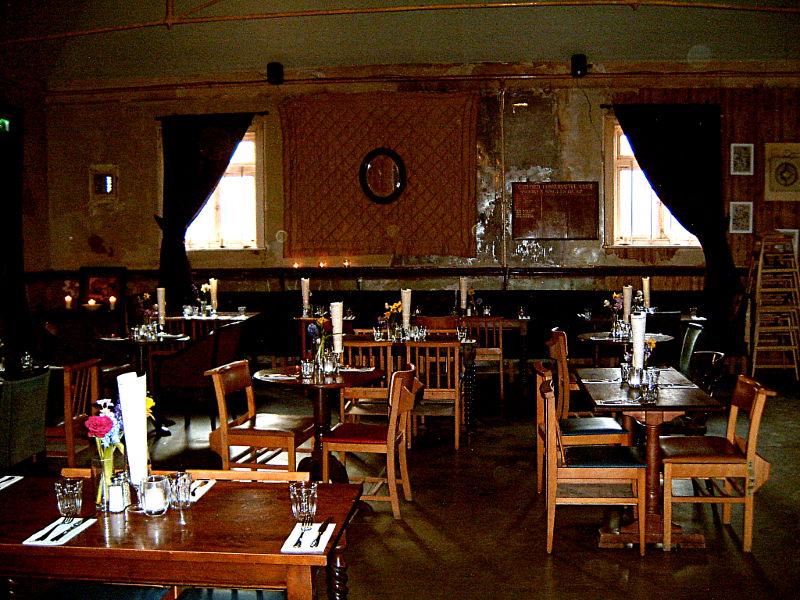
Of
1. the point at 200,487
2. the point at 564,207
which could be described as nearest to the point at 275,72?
the point at 564,207

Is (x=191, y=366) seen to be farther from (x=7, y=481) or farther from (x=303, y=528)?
(x=303, y=528)

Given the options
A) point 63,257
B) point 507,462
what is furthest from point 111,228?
point 507,462

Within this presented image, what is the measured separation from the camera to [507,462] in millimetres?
5629

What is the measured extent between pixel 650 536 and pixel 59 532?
116 inches

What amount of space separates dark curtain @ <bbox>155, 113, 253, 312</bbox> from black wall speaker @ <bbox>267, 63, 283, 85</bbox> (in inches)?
22.9

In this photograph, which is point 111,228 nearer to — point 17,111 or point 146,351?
point 17,111

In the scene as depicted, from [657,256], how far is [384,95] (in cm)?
401

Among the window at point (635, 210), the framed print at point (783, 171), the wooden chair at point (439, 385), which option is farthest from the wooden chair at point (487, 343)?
the framed print at point (783, 171)

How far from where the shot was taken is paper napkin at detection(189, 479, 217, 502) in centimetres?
258

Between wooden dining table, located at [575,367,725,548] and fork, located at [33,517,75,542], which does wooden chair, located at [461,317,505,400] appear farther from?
fork, located at [33,517,75,542]

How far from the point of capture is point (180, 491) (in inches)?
95.8

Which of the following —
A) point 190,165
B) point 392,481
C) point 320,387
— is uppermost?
point 190,165

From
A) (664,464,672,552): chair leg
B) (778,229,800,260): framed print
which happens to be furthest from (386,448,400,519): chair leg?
(778,229,800,260): framed print

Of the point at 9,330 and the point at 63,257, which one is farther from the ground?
the point at 63,257
